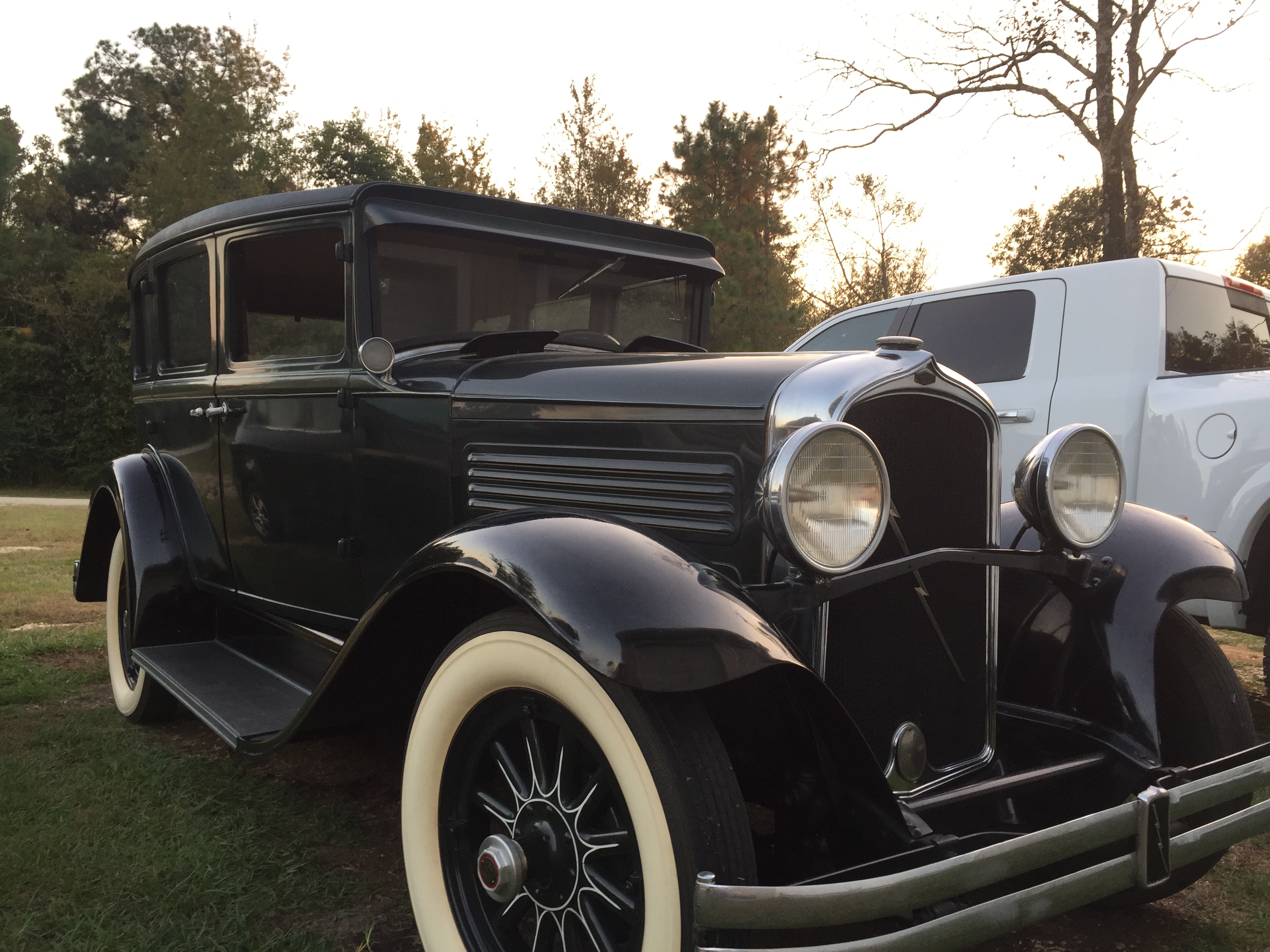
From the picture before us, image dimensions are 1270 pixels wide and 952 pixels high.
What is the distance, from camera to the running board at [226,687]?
249 centimetres

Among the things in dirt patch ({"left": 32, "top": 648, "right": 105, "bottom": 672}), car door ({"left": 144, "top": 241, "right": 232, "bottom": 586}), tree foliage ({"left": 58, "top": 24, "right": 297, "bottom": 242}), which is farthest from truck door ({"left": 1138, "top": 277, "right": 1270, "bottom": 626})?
tree foliage ({"left": 58, "top": 24, "right": 297, "bottom": 242})

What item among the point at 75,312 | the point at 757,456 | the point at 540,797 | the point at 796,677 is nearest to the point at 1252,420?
the point at 757,456

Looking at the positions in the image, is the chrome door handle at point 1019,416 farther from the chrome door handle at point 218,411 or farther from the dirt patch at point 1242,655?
the chrome door handle at point 218,411

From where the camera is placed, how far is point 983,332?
4.77 meters

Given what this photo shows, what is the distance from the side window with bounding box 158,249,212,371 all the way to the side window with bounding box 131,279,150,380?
171mm

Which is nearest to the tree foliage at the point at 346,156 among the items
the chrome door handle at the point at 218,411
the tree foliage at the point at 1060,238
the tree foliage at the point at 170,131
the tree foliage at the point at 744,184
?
the tree foliage at the point at 170,131

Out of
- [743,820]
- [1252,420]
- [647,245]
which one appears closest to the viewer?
[743,820]

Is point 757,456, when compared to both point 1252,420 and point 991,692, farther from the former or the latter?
point 1252,420

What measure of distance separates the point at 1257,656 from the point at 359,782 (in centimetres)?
476

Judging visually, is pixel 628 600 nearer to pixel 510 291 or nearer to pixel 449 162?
pixel 510 291

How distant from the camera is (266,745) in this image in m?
2.29

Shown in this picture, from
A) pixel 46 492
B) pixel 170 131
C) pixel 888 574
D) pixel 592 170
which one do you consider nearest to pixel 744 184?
pixel 592 170

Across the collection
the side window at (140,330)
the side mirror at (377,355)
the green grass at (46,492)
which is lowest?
the green grass at (46,492)

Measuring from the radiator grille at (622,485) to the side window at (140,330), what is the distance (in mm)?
2154
